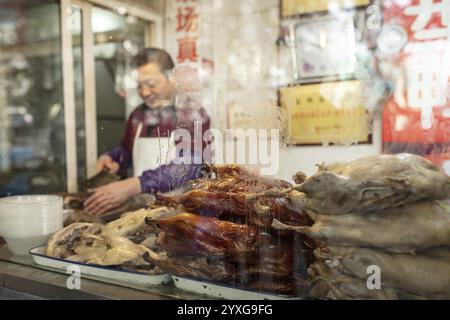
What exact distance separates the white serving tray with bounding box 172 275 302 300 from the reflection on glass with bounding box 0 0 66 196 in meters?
2.05

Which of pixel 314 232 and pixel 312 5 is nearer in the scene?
pixel 314 232

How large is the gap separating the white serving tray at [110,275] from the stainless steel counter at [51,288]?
19 millimetres

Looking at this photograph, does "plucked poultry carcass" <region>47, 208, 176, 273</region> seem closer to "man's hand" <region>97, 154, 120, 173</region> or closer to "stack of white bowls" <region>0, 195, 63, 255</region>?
"stack of white bowls" <region>0, 195, 63, 255</region>

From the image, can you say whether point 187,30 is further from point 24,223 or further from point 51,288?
point 51,288

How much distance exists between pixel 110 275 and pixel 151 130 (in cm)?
97

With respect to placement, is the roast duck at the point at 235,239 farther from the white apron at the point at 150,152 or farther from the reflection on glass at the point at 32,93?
the reflection on glass at the point at 32,93

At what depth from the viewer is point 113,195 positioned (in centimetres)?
216

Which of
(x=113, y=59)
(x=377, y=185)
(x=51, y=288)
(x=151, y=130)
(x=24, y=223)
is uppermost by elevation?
(x=113, y=59)

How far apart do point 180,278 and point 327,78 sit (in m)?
2.32

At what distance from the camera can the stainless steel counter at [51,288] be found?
108 cm

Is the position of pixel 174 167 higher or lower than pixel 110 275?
higher

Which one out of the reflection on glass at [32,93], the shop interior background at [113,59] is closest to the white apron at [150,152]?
the shop interior background at [113,59]

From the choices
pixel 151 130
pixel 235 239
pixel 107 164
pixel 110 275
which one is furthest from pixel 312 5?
pixel 110 275
